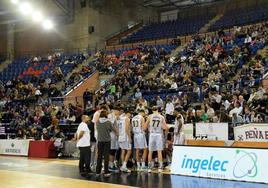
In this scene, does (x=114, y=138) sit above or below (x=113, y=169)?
above

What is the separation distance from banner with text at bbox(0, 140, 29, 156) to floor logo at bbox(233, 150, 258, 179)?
452 inches

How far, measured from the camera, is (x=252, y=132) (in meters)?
13.6

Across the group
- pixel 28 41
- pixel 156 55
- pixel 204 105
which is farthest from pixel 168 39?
pixel 204 105

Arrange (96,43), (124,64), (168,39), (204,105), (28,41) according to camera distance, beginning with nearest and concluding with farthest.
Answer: (204,105) → (124,64) → (168,39) → (96,43) → (28,41)

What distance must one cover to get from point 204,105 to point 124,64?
10926 mm

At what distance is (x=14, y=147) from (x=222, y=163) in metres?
12.0

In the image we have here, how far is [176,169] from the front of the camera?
11.8 m

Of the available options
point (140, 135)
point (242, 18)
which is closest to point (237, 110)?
point (140, 135)

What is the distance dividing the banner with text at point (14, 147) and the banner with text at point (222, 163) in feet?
31.4

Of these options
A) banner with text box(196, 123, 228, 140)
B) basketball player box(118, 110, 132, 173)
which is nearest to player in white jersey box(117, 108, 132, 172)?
basketball player box(118, 110, 132, 173)

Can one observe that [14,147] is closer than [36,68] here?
Yes

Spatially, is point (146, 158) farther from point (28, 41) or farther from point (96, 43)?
point (28, 41)

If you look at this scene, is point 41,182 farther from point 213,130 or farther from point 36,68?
point 36,68

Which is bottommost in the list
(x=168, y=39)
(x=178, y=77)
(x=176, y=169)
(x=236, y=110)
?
(x=176, y=169)
